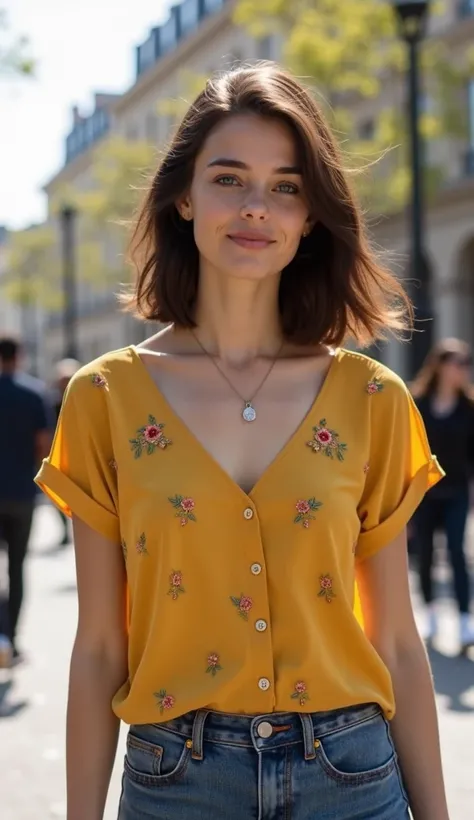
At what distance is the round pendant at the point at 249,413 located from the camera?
2.36m

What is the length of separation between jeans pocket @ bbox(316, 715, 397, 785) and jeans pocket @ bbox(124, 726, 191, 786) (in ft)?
0.75

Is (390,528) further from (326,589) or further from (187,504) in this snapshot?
(187,504)

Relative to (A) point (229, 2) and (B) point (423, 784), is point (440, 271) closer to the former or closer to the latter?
(A) point (229, 2)

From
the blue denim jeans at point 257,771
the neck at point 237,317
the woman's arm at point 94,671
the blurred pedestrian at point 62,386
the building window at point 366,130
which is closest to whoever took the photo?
the blue denim jeans at point 257,771

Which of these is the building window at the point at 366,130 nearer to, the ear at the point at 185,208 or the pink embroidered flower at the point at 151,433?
the ear at the point at 185,208

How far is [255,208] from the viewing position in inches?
91.7

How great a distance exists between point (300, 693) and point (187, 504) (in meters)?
0.36

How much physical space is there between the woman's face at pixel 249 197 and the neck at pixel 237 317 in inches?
2.4

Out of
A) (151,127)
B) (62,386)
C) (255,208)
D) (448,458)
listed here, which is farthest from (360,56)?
(151,127)

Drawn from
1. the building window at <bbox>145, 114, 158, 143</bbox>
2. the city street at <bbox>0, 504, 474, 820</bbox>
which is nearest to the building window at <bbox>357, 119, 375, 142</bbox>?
the building window at <bbox>145, 114, 158, 143</bbox>

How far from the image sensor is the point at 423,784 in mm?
2352

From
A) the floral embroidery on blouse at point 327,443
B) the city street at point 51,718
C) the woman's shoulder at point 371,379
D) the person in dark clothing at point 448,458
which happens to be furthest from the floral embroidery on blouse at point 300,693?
the person in dark clothing at point 448,458

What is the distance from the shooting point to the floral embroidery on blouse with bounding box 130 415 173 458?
2295 millimetres

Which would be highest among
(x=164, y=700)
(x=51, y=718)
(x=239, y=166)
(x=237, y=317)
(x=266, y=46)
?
(x=266, y=46)
